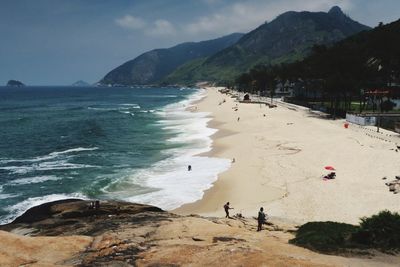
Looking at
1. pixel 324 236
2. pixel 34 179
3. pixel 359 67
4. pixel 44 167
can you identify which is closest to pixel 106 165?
pixel 44 167

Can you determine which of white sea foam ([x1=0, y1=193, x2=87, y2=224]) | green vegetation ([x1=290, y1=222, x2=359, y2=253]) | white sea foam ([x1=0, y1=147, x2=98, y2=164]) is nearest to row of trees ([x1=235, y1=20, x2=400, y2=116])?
white sea foam ([x1=0, y1=147, x2=98, y2=164])

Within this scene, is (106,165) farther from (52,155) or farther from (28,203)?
(28,203)

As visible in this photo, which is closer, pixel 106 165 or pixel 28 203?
pixel 28 203

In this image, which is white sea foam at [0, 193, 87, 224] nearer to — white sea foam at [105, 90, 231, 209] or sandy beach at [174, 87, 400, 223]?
white sea foam at [105, 90, 231, 209]

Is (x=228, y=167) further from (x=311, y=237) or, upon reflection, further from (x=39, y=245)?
(x=39, y=245)

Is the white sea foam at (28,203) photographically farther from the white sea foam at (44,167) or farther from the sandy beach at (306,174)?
the white sea foam at (44,167)

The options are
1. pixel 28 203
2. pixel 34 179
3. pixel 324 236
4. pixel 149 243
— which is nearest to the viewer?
pixel 149 243
